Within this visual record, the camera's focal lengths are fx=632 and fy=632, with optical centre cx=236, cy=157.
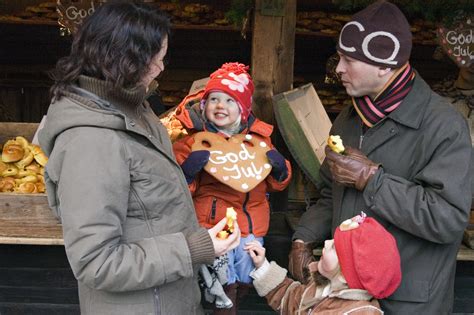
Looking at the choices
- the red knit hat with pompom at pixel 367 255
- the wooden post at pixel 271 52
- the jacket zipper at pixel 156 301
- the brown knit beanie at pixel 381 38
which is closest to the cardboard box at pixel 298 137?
the wooden post at pixel 271 52

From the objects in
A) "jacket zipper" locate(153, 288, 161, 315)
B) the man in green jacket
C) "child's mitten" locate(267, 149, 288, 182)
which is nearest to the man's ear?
the man in green jacket

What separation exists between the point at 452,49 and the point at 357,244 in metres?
2.34

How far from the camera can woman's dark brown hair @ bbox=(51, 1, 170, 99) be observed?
1796 mm

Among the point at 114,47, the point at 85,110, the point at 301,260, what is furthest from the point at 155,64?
the point at 301,260

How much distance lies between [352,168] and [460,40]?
6.82 ft

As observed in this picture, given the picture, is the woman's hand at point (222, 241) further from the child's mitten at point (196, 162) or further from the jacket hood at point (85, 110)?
the child's mitten at point (196, 162)

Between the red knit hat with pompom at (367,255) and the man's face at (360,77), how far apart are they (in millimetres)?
512

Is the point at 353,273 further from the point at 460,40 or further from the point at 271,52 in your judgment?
the point at 460,40

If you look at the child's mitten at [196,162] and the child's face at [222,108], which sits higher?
the child's face at [222,108]

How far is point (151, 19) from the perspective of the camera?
1.86 metres

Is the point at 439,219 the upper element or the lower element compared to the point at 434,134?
lower

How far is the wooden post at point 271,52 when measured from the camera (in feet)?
11.1

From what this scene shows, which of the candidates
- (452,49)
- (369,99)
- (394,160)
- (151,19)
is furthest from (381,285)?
(452,49)

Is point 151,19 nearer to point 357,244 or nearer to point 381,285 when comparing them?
point 357,244
